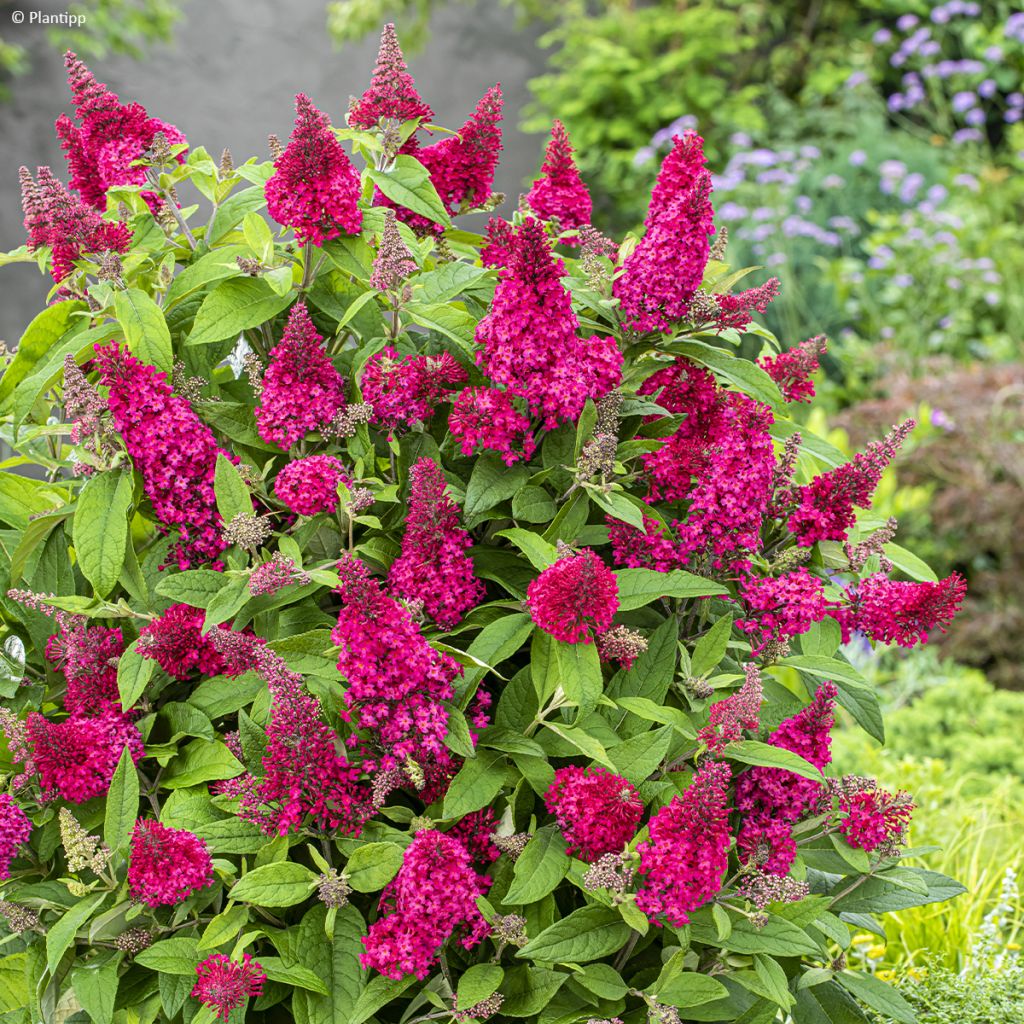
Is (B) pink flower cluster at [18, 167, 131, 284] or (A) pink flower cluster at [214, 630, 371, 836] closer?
(A) pink flower cluster at [214, 630, 371, 836]

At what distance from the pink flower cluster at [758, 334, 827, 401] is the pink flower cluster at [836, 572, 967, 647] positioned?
33 centimetres

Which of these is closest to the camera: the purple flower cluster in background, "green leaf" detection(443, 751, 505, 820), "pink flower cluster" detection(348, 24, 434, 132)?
"green leaf" detection(443, 751, 505, 820)

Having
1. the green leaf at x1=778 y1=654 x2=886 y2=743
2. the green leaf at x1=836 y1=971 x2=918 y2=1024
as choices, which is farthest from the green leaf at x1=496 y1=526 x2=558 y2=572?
the green leaf at x1=836 y1=971 x2=918 y2=1024

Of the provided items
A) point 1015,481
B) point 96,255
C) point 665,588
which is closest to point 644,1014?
point 665,588

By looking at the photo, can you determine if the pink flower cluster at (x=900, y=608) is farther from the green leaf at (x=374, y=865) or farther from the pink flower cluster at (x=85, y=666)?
the pink flower cluster at (x=85, y=666)

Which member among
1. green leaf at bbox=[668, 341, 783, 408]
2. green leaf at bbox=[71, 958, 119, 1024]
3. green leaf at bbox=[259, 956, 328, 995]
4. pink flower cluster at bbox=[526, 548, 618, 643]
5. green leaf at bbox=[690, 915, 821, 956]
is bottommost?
green leaf at bbox=[71, 958, 119, 1024]

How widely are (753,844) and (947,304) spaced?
21.9ft

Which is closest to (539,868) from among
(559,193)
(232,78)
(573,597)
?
(573,597)

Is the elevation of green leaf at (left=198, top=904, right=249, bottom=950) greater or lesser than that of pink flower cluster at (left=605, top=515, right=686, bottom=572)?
lesser

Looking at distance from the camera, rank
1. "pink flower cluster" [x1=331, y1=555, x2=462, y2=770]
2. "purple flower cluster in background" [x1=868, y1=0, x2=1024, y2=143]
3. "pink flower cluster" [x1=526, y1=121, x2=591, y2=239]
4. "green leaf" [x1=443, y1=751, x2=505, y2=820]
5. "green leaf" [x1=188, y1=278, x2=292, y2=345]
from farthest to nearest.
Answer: "purple flower cluster in background" [x1=868, y1=0, x2=1024, y2=143], "pink flower cluster" [x1=526, y1=121, x2=591, y2=239], "green leaf" [x1=188, y1=278, x2=292, y2=345], "green leaf" [x1=443, y1=751, x2=505, y2=820], "pink flower cluster" [x1=331, y1=555, x2=462, y2=770]

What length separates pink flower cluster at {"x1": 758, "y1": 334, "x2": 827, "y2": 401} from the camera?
5.82 ft

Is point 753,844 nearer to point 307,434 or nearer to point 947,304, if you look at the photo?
point 307,434

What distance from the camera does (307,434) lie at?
1.51 m

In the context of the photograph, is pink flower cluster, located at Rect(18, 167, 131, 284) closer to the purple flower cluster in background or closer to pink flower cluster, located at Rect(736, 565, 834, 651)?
pink flower cluster, located at Rect(736, 565, 834, 651)
